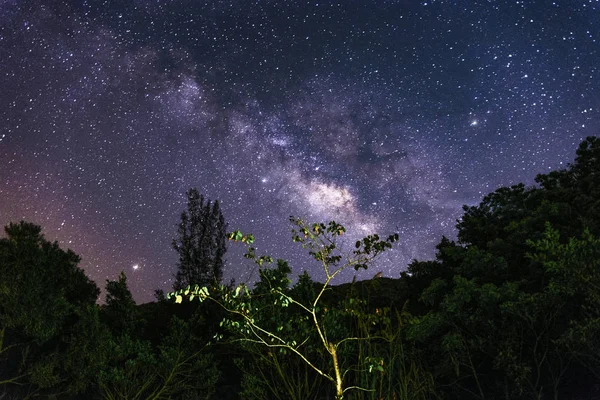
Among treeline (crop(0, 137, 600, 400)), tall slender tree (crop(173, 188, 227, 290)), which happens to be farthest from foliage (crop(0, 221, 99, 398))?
tall slender tree (crop(173, 188, 227, 290))

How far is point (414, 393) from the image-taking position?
5156 mm

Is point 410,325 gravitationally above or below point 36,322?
above

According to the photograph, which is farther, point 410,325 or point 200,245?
point 200,245

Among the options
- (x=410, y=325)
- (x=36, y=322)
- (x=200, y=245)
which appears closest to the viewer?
(x=36, y=322)

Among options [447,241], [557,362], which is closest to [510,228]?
[447,241]

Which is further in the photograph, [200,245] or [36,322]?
[200,245]

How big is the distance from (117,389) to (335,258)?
8644 millimetres

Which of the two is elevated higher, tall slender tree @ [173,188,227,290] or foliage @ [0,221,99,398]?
tall slender tree @ [173,188,227,290]

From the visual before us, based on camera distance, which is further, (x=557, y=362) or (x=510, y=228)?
(x=510, y=228)

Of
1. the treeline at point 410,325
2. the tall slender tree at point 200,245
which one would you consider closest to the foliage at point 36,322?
the treeline at point 410,325

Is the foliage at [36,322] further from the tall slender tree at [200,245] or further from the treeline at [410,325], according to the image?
the tall slender tree at [200,245]

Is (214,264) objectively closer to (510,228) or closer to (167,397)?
(167,397)

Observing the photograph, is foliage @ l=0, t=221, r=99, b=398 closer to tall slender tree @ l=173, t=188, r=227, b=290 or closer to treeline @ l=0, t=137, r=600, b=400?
treeline @ l=0, t=137, r=600, b=400

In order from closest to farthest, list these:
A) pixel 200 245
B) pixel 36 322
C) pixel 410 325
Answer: pixel 36 322, pixel 410 325, pixel 200 245
